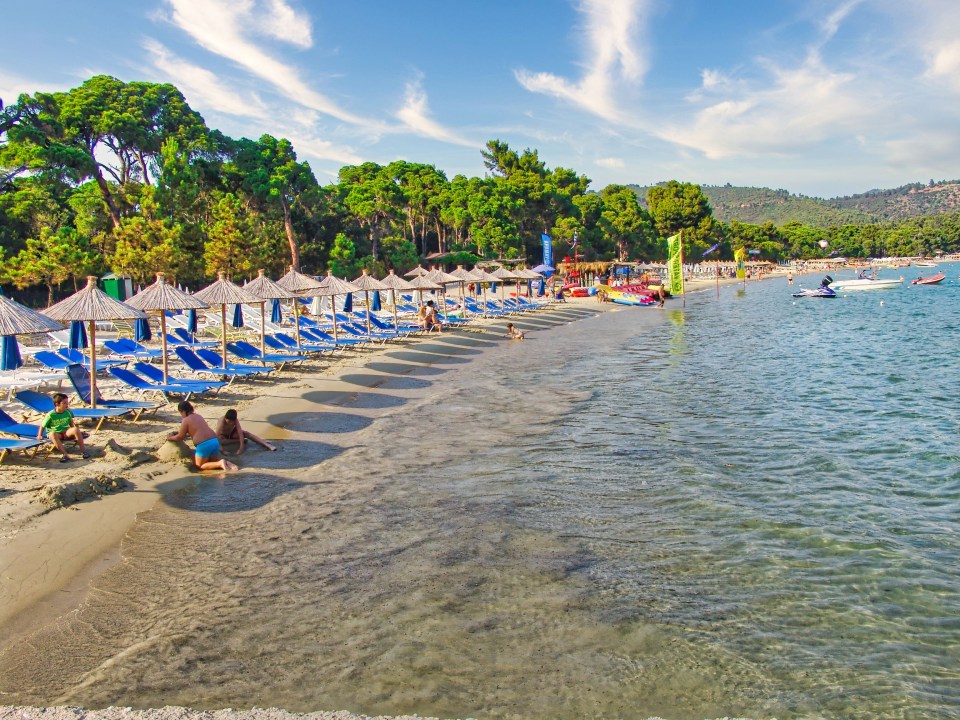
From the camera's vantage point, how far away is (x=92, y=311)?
32.5ft

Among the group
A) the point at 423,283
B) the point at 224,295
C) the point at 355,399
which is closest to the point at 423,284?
the point at 423,283

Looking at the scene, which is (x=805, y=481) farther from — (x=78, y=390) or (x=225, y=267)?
(x=225, y=267)

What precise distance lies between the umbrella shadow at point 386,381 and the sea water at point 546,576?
2.37 meters

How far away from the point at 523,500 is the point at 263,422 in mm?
5298

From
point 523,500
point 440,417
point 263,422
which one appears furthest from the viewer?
point 440,417

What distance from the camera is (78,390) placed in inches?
412

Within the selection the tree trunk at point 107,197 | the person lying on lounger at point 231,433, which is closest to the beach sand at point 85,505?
the person lying on lounger at point 231,433

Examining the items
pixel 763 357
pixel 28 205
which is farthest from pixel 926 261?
pixel 28 205

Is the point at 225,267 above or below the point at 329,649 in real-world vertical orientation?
above

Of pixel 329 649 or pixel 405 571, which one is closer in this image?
pixel 329 649

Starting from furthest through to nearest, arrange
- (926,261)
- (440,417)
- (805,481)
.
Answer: (926,261)
(440,417)
(805,481)

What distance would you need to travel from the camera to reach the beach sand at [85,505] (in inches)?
205

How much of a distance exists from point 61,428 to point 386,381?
25.6 ft

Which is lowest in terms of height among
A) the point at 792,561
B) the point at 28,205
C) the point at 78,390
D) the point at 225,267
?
the point at 792,561
